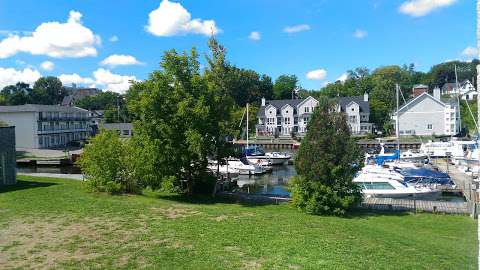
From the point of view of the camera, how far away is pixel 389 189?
2866 centimetres

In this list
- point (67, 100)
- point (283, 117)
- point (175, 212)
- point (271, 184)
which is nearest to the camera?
point (175, 212)

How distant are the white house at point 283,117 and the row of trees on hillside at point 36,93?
67460mm

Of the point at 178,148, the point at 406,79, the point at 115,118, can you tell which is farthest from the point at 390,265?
the point at 406,79

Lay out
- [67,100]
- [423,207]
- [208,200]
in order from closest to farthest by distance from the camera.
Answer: [423,207] → [208,200] → [67,100]

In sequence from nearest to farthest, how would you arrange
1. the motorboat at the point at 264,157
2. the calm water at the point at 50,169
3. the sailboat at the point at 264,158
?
1. the calm water at the point at 50,169
2. the sailboat at the point at 264,158
3. the motorboat at the point at 264,157

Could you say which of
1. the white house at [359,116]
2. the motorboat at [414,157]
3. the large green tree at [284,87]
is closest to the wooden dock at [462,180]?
the motorboat at [414,157]

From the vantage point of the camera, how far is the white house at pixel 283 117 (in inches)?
4023

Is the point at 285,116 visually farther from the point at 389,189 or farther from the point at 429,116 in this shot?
the point at 389,189

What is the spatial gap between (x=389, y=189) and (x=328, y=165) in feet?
32.9

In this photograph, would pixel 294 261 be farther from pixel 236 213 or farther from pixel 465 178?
pixel 465 178

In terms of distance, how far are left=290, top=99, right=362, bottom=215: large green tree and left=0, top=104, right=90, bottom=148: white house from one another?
6394 cm

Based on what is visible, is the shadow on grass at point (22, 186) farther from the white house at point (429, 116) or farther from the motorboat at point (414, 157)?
the white house at point (429, 116)

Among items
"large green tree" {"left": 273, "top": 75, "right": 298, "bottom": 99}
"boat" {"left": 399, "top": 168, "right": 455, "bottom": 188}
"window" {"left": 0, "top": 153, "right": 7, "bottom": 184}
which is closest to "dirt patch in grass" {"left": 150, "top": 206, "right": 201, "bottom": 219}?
"window" {"left": 0, "top": 153, "right": 7, "bottom": 184}

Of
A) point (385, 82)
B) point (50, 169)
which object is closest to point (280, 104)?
point (385, 82)
